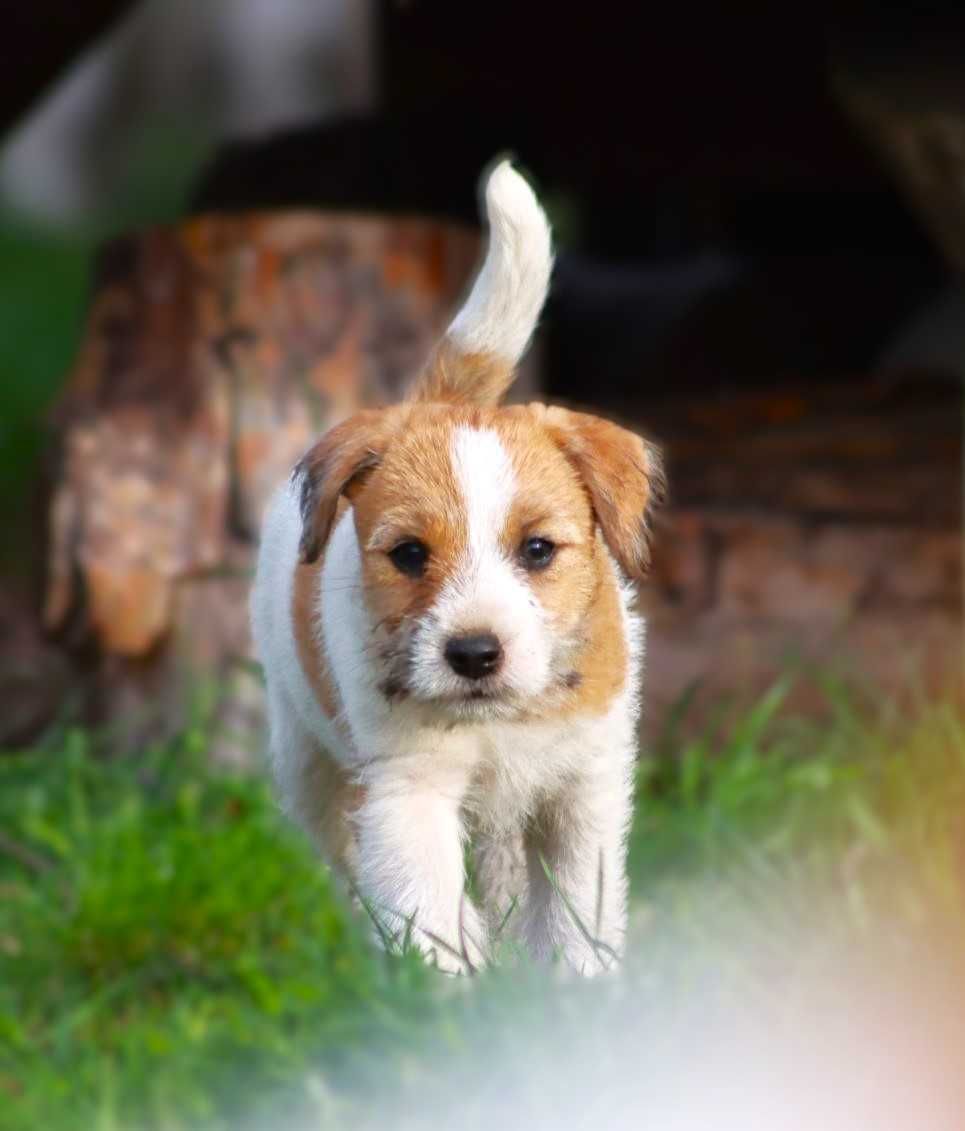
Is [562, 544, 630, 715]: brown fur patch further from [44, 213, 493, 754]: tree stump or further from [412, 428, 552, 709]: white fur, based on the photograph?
[44, 213, 493, 754]: tree stump

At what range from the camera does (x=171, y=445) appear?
6.33 m

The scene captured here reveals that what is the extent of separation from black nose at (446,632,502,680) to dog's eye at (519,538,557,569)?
10 centimetres

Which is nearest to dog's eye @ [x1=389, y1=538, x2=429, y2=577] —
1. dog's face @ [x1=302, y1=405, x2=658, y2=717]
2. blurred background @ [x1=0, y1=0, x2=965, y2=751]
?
dog's face @ [x1=302, y1=405, x2=658, y2=717]

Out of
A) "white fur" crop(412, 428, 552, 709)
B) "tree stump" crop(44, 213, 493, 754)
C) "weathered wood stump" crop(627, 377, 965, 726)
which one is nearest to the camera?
"white fur" crop(412, 428, 552, 709)

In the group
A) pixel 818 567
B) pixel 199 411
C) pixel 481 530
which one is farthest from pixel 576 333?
pixel 481 530

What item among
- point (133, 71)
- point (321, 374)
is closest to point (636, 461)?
point (321, 374)

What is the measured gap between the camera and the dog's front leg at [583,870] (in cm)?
216

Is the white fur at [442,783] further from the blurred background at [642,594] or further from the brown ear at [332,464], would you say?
the blurred background at [642,594]

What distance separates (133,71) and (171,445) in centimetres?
1737

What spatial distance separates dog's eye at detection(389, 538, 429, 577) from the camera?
214 cm

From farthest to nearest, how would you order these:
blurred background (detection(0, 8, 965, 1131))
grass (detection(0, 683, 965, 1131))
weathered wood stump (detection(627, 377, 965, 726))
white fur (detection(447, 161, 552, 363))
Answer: weathered wood stump (detection(627, 377, 965, 726)) < blurred background (detection(0, 8, 965, 1131)) < grass (detection(0, 683, 965, 1131)) < white fur (detection(447, 161, 552, 363))

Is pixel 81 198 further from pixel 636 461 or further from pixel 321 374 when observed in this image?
pixel 636 461

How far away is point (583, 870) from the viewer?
89.0 inches

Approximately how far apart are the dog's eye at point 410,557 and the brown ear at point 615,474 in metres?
0.22
